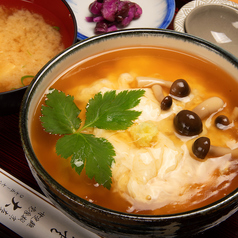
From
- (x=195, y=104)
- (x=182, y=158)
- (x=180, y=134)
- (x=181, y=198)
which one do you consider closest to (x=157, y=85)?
(x=195, y=104)

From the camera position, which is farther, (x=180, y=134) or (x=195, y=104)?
(x=195, y=104)

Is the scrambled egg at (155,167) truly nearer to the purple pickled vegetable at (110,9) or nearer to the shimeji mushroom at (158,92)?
the shimeji mushroom at (158,92)

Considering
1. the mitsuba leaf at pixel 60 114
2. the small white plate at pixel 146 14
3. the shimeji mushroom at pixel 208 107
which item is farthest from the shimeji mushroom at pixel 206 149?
the small white plate at pixel 146 14

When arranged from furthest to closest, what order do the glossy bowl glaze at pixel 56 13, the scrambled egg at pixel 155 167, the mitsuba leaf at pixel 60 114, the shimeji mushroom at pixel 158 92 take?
1. the glossy bowl glaze at pixel 56 13
2. the shimeji mushroom at pixel 158 92
3. the mitsuba leaf at pixel 60 114
4. the scrambled egg at pixel 155 167

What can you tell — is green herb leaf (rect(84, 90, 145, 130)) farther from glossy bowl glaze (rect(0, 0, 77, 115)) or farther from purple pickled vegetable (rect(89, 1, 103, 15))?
purple pickled vegetable (rect(89, 1, 103, 15))

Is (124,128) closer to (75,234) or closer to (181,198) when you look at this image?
(181,198)

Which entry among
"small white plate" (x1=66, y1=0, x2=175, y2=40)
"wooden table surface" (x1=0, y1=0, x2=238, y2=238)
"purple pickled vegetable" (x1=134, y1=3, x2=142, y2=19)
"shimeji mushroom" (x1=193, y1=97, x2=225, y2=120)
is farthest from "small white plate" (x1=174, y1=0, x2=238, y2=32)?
"wooden table surface" (x1=0, y1=0, x2=238, y2=238)
